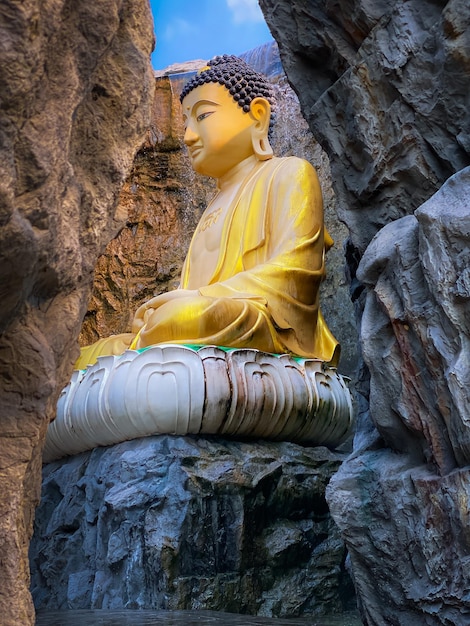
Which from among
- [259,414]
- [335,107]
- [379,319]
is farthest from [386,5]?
[259,414]

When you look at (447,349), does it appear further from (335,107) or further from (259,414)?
(259,414)

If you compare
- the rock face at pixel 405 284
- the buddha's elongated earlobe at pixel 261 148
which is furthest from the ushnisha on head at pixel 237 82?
the rock face at pixel 405 284

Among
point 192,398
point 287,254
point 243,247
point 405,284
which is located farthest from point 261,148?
point 405,284

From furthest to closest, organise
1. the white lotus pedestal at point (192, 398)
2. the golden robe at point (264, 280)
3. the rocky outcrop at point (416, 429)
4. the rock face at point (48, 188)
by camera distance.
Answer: the golden robe at point (264, 280) → the white lotus pedestal at point (192, 398) → the rocky outcrop at point (416, 429) → the rock face at point (48, 188)

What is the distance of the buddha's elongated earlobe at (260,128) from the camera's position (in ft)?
15.3

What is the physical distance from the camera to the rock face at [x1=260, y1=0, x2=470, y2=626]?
1790 millimetres

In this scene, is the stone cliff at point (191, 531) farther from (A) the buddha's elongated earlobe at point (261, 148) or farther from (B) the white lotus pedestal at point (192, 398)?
(A) the buddha's elongated earlobe at point (261, 148)

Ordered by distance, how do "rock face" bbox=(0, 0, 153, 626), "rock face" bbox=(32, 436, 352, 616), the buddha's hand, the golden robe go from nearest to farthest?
"rock face" bbox=(0, 0, 153, 626) → "rock face" bbox=(32, 436, 352, 616) → the golden robe → the buddha's hand

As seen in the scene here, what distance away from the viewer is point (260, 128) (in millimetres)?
4688

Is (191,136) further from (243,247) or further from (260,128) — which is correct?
(243,247)

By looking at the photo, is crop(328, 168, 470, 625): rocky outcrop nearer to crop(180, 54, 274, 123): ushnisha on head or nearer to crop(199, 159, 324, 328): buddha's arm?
crop(199, 159, 324, 328): buddha's arm

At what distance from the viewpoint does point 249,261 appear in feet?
14.1

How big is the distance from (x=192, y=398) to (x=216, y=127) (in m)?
1.92

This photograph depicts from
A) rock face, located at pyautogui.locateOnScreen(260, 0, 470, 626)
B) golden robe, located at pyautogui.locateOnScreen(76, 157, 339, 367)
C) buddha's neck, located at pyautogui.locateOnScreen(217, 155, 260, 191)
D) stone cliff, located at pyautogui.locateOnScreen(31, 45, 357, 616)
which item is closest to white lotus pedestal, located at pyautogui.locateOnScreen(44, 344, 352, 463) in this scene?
stone cliff, located at pyautogui.locateOnScreen(31, 45, 357, 616)
